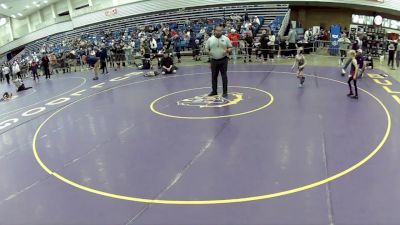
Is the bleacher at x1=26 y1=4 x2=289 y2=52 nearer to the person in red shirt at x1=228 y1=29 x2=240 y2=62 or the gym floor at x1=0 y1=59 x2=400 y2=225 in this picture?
the person in red shirt at x1=228 y1=29 x2=240 y2=62

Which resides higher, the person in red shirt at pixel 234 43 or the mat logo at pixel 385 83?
the person in red shirt at pixel 234 43

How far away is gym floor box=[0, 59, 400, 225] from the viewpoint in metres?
5.87

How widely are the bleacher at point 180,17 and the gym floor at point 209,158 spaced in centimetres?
1602

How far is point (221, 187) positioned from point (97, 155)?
3.27 metres

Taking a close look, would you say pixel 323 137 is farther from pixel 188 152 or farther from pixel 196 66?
pixel 196 66

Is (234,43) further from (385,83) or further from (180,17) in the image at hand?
(180,17)

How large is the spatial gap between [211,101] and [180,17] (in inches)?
894

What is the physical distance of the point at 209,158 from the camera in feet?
25.4

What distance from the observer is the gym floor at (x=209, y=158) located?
5.87 m

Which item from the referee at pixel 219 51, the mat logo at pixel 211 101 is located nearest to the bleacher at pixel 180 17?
the referee at pixel 219 51

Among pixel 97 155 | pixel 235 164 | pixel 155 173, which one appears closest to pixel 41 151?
pixel 97 155

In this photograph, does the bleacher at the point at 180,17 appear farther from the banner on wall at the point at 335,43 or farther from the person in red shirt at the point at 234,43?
the person in red shirt at the point at 234,43

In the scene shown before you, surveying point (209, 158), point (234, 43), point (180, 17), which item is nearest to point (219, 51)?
Answer: point (209, 158)

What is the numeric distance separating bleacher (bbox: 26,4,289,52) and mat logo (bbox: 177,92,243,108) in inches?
601
